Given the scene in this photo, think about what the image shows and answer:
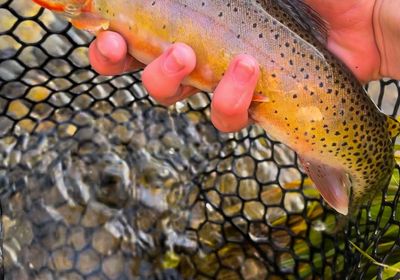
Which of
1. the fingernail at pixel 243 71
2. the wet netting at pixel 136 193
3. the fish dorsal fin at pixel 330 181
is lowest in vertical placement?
the wet netting at pixel 136 193

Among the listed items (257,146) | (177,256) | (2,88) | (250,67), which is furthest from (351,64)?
(2,88)

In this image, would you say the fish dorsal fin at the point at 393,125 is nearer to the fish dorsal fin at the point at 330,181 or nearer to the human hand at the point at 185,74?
the fish dorsal fin at the point at 330,181

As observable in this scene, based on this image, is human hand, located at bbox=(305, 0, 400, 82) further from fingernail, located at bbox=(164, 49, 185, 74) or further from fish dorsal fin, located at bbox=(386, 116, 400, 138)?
fingernail, located at bbox=(164, 49, 185, 74)

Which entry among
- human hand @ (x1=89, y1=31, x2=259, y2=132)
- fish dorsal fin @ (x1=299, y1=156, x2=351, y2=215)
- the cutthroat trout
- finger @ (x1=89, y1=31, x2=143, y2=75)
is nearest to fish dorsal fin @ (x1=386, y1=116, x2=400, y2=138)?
the cutthroat trout

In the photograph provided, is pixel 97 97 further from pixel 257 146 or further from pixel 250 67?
pixel 250 67

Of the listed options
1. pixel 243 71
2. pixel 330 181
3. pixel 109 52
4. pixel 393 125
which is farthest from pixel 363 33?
pixel 109 52

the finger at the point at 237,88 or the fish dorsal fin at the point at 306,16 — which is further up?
the fish dorsal fin at the point at 306,16

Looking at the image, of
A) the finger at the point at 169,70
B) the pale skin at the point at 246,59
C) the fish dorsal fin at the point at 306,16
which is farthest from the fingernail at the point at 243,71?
the fish dorsal fin at the point at 306,16
